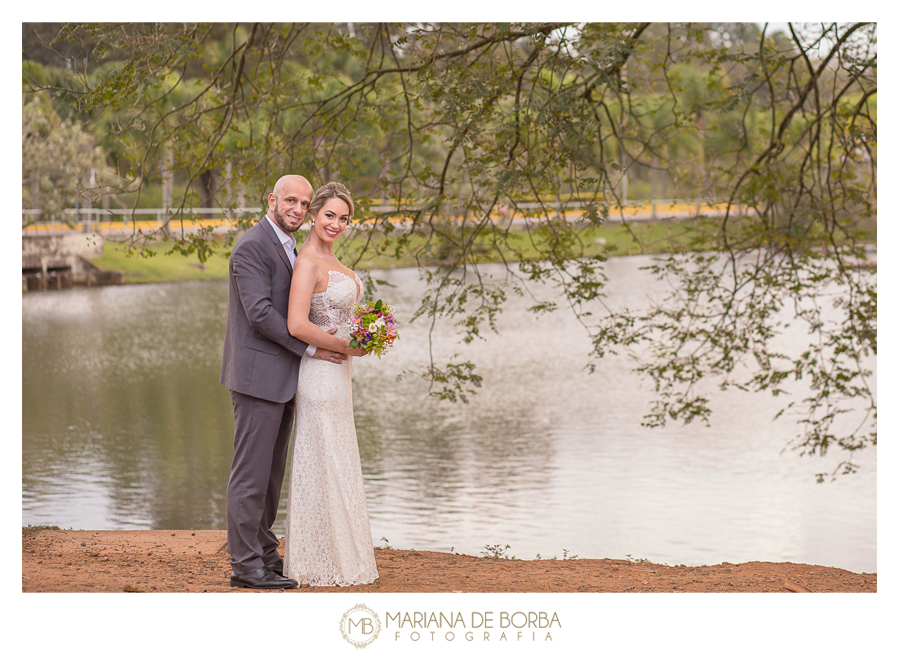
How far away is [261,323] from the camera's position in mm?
4109

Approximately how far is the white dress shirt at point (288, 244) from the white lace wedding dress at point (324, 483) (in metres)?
0.07

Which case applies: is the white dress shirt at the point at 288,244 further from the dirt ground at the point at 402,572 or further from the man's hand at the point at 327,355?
the dirt ground at the point at 402,572

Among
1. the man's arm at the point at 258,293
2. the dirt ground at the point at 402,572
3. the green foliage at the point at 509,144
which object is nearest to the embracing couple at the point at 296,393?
the man's arm at the point at 258,293

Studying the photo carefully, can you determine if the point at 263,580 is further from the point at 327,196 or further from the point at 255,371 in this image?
the point at 327,196

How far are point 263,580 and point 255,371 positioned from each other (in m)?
0.99

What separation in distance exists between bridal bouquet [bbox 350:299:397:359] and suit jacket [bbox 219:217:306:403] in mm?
260

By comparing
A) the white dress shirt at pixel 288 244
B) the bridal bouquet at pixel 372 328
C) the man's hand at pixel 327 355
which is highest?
the white dress shirt at pixel 288 244

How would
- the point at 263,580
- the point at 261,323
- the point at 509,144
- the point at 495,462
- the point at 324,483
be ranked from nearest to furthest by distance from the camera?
the point at 261,323 → the point at 263,580 → the point at 324,483 → the point at 509,144 → the point at 495,462

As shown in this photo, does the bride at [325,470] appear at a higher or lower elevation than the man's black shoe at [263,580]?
higher

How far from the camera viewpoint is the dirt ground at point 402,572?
4.51 m

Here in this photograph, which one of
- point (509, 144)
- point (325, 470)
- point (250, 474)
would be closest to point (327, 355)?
point (325, 470)

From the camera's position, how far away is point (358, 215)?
6992 mm

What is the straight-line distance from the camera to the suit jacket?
414 cm
